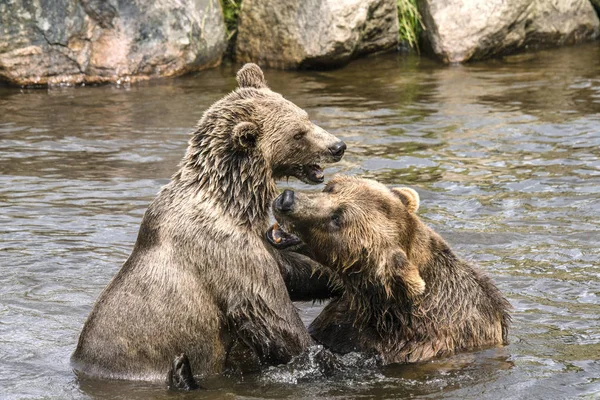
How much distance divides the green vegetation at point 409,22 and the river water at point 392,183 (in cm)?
53

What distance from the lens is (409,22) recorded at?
61.8 ft

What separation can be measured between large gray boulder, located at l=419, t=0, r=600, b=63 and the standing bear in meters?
11.1

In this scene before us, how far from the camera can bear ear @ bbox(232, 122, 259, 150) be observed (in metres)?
7.34

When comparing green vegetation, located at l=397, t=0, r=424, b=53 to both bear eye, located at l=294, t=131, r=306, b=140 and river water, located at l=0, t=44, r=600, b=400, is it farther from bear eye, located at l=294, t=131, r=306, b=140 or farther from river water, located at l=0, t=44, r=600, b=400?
bear eye, located at l=294, t=131, r=306, b=140

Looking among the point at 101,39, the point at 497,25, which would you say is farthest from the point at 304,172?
the point at 497,25

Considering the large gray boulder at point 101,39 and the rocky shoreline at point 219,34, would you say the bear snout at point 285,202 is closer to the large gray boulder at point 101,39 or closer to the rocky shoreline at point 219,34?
the rocky shoreline at point 219,34

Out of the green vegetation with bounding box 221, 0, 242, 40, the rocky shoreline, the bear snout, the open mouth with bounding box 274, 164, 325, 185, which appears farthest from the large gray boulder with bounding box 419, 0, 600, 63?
the bear snout

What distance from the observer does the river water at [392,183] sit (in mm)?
7285

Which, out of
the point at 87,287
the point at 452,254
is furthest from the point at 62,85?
the point at 452,254

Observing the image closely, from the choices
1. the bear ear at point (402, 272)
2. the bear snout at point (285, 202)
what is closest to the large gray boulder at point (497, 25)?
the bear ear at point (402, 272)

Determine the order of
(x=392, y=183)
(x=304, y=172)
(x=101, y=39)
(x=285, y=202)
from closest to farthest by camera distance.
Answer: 1. (x=285, y=202)
2. (x=304, y=172)
3. (x=392, y=183)
4. (x=101, y=39)

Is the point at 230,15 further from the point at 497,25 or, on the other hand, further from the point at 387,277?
the point at 387,277

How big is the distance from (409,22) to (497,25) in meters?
1.64

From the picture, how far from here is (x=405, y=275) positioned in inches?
278
